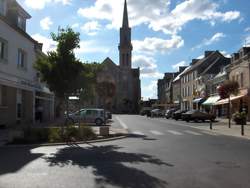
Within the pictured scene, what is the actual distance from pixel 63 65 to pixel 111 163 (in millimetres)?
10805

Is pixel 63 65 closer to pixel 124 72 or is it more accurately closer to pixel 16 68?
pixel 16 68

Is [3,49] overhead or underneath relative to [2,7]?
underneath

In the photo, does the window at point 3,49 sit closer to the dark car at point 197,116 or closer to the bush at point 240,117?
the bush at point 240,117

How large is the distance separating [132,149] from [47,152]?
3252 millimetres

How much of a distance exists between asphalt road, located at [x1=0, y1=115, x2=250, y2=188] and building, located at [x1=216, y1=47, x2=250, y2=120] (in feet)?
111

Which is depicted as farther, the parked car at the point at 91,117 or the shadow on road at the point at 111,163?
the parked car at the point at 91,117

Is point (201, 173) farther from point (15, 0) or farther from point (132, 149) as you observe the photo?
point (15, 0)

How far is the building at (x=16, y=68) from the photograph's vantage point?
99.6 ft

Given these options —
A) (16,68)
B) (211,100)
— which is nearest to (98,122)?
(16,68)

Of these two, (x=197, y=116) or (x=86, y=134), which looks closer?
(x=86, y=134)

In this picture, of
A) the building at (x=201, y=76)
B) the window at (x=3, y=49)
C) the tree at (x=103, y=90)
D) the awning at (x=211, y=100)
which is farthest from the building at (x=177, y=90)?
the window at (x=3, y=49)

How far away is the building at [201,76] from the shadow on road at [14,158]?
5704 centimetres

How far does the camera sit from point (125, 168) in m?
12.1

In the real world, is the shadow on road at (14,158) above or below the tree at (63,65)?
below
